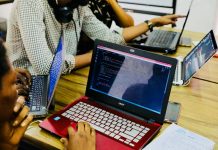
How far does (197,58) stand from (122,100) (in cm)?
47

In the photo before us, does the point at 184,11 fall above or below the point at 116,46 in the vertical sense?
below

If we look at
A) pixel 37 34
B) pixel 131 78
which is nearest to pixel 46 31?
pixel 37 34

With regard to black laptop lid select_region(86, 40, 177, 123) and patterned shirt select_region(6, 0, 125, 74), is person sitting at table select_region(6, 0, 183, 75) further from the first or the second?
black laptop lid select_region(86, 40, 177, 123)

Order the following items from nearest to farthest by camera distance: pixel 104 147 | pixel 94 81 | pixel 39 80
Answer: pixel 104 147
pixel 94 81
pixel 39 80

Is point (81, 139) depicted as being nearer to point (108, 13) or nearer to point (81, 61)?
point (81, 61)

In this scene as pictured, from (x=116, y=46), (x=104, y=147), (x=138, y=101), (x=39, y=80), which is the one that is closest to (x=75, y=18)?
(x=39, y=80)

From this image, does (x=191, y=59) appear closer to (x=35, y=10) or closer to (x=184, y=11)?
(x=35, y=10)

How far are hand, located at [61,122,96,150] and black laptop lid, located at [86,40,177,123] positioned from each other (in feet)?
0.56

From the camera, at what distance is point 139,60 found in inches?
43.4

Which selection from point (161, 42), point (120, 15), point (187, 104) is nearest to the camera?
point (187, 104)

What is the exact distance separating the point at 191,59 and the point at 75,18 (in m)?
0.63

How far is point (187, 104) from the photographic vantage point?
1.25 metres

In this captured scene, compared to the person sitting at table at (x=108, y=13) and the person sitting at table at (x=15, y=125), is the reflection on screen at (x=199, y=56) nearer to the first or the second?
the person sitting at table at (x=15, y=125)

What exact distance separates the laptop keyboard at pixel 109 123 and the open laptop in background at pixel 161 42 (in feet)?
2.30
